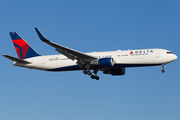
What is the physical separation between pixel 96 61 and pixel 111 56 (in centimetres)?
249

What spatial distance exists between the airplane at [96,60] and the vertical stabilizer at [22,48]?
1.42 metres

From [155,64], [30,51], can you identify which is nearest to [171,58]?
[155,64]

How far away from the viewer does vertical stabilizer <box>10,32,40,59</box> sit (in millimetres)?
48500

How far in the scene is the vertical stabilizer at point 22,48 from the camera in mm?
48500

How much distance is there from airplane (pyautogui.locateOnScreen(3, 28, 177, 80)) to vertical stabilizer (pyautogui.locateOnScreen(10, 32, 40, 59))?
4.66ft

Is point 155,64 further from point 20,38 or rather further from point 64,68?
point 20,38

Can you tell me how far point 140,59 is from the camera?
41.2 metres

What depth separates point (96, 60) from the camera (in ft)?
137

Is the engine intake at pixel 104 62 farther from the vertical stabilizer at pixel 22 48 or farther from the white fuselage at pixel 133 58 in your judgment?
the vertical stabilizer at pixel 22 48

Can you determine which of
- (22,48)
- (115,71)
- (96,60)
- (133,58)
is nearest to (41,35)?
(96,60)

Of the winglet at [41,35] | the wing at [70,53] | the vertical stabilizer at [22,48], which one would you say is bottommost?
the wing at [70,53]

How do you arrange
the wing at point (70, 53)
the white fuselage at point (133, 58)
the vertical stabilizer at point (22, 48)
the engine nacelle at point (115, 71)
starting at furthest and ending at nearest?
the vertical stabilizer at point (22, 48), the engine nacelle at point (115, 71), the white fuselage at point (133, 58), the wing at point (70, 53)

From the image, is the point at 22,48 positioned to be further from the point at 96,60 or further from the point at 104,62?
the point at 104,62

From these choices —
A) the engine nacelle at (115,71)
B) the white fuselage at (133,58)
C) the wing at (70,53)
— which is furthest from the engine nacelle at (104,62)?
the engine nacelle at (115,71)
